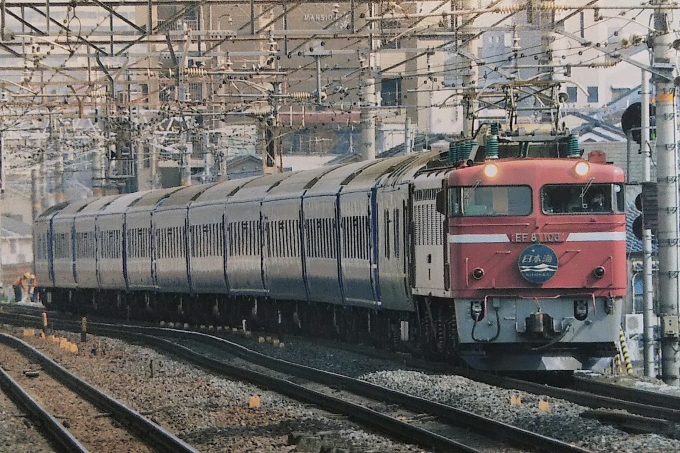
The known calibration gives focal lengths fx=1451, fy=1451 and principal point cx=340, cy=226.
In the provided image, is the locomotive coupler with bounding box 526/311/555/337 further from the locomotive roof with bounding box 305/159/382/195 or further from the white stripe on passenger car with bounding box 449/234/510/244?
the locomotive roof with bounding box 305/159/382/195

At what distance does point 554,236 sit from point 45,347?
14.9m

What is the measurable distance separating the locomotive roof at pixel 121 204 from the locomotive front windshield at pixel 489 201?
2376cm

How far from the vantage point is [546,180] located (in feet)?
57.2

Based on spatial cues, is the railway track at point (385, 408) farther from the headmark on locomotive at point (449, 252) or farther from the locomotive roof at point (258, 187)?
the locomotive roof at point (258, 187)

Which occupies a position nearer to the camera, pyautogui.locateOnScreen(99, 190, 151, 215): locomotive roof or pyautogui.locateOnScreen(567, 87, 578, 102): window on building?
pyautogui.locateOnScreen(99, 190, 151, 215): locomotive roof

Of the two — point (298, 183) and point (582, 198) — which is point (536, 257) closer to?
point (582, 198)

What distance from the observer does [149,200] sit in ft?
127

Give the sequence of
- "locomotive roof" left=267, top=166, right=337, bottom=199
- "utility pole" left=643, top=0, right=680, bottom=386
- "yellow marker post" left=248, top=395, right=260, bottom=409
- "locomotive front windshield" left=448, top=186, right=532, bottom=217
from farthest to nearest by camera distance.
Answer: "locomotive roof" left=267, top=166, right=337, bottom=199
"utility pole" left=643, top=0, right=680, bottom=386
"locomotive front windshield" left=448, top=186, right=532, bottom=217
"yellow marker post" left=248, top=395, right=260, bottom=409

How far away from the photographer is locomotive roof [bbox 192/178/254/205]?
32875 mm

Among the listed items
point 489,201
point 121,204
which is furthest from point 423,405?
point 121,204

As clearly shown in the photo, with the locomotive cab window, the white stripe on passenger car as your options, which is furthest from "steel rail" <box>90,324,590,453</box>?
the locomotive cab window

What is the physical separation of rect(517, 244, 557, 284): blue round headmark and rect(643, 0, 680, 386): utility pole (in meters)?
3.55

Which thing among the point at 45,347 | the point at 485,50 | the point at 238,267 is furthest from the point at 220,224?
the point at 485,50

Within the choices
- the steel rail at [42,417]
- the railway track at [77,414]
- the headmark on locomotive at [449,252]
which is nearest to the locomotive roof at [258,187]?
the headmark on locomotive at [449,252]
